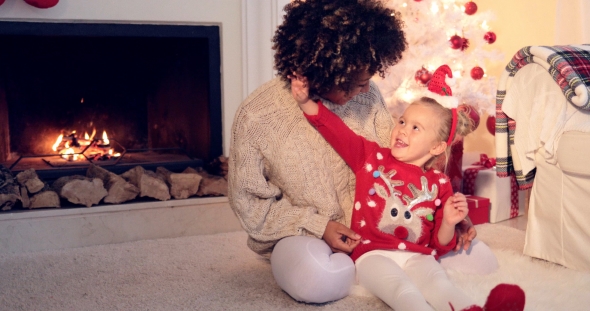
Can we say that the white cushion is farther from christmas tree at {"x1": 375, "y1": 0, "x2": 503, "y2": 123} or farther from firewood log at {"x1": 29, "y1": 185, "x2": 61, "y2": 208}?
firewood log at {"x1": 29, "y1": 185, "x2": 61, "y2": 208}

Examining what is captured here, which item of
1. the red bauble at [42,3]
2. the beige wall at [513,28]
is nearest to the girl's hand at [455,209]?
the red bauble at [42,3]

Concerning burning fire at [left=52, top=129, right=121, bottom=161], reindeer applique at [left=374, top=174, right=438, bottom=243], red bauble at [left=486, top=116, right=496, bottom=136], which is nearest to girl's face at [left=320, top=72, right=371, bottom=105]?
reindeer applique at [left=374, top=174, right=438, bottom=243]

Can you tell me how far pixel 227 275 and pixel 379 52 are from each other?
0.79 meters

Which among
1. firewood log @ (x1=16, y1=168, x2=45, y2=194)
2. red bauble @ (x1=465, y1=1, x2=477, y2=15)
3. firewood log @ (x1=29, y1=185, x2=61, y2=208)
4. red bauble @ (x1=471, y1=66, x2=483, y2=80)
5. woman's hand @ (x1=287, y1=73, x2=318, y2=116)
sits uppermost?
red bauble @ (x1=465, y1=1, x2=477, y2=15)

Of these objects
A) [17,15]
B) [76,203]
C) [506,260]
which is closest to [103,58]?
[17,15]

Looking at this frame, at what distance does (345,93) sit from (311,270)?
445 mm

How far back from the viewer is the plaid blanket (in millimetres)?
1726

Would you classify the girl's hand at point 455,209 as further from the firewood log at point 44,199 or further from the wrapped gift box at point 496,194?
the firewood log at point 44,199

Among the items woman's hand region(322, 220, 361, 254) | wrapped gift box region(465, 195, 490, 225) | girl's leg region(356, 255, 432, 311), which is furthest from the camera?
wrapped gift box region(465, 195, 490, 225)

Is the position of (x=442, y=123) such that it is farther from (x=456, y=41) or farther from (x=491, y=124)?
(x=491, y=124)

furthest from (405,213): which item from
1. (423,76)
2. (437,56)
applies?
(437,56)

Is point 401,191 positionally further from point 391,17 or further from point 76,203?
point 76,203

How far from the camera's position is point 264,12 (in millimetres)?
2342

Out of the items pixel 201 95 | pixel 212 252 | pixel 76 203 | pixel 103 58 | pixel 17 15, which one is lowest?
pixel 212 252
